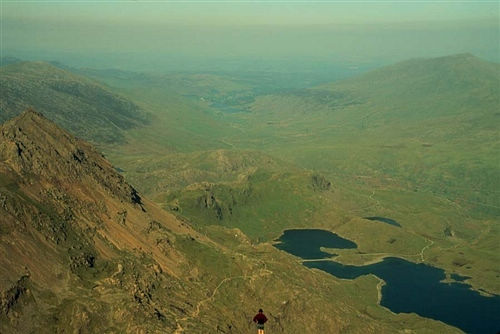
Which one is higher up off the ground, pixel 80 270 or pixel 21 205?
pixel 21 205

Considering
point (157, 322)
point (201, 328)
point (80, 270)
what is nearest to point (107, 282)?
point (80, 270)

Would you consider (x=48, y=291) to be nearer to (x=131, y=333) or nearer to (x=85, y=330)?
(x=85, y=330)

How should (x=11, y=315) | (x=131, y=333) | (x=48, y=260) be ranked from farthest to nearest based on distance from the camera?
1. (x=48, y=260)
2. (x=131, y=333)
3. (x=11, y=315)

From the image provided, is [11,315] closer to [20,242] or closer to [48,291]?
[48,291]

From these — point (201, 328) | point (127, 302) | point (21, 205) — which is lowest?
point (201, 328)

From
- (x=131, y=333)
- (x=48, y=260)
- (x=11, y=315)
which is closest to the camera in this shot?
(x=11, y=315)

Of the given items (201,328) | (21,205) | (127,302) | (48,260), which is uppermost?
(21,205)

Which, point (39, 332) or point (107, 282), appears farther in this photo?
point (107, 282)

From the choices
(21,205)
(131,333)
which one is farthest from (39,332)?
(21,205)

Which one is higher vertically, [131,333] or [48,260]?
[48,260]
